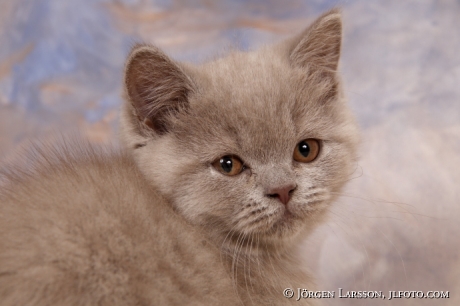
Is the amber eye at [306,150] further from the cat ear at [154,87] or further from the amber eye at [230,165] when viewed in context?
the cat ear at [154,87]

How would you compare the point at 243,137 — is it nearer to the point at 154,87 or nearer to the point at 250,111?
the point at 250,111

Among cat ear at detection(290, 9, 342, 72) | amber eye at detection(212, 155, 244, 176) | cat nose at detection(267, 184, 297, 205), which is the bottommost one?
cat nose at detection(267, 184, 297, 205)

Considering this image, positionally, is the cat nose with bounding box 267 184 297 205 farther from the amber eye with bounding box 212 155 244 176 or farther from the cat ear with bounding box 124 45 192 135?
the cat ear with bounding box 124 45 192 135

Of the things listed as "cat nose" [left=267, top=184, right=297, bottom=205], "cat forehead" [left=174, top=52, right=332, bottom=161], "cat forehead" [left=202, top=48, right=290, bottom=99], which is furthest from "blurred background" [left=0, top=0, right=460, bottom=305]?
"cat nose" [left=267, top=184, right=297, bottom=205]

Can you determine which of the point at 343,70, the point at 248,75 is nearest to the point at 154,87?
the point at 248,75

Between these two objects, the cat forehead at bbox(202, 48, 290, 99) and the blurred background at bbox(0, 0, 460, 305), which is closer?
the cat forehead at bbox(202, 48, 290, 99)
